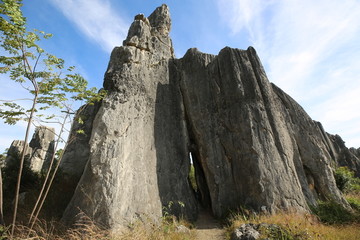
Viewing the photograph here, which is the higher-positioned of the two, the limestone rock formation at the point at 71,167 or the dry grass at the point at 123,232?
the limestone rock formation at the point at 71,167

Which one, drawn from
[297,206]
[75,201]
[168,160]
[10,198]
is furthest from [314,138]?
[10,198]

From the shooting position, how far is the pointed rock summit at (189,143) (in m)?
8.52

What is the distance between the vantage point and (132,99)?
10.6 metres

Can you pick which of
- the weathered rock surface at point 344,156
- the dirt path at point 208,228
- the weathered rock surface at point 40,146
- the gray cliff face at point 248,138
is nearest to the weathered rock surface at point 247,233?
the dirt path at point 208,228

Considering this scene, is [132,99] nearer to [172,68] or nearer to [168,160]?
[168,160]

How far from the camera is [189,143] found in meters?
12.2

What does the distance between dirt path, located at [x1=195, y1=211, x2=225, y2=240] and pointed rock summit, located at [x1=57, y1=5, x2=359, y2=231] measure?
49 cm

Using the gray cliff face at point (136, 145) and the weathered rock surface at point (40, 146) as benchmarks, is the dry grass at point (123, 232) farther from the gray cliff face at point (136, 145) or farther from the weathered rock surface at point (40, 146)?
the weathered rock surface at point (40, 146)

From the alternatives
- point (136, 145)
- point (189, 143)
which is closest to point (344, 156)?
point (189, 143)

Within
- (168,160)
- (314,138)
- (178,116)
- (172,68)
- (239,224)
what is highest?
(172,68)

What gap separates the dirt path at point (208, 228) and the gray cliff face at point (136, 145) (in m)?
0.82

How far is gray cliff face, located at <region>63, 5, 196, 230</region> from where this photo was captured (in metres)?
8.02

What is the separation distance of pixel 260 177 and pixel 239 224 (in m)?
2.36

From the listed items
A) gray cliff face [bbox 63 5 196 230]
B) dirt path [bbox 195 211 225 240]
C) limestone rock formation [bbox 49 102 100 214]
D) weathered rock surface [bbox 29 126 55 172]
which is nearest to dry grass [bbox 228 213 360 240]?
dirt path [bbox 195 211 225 240]
